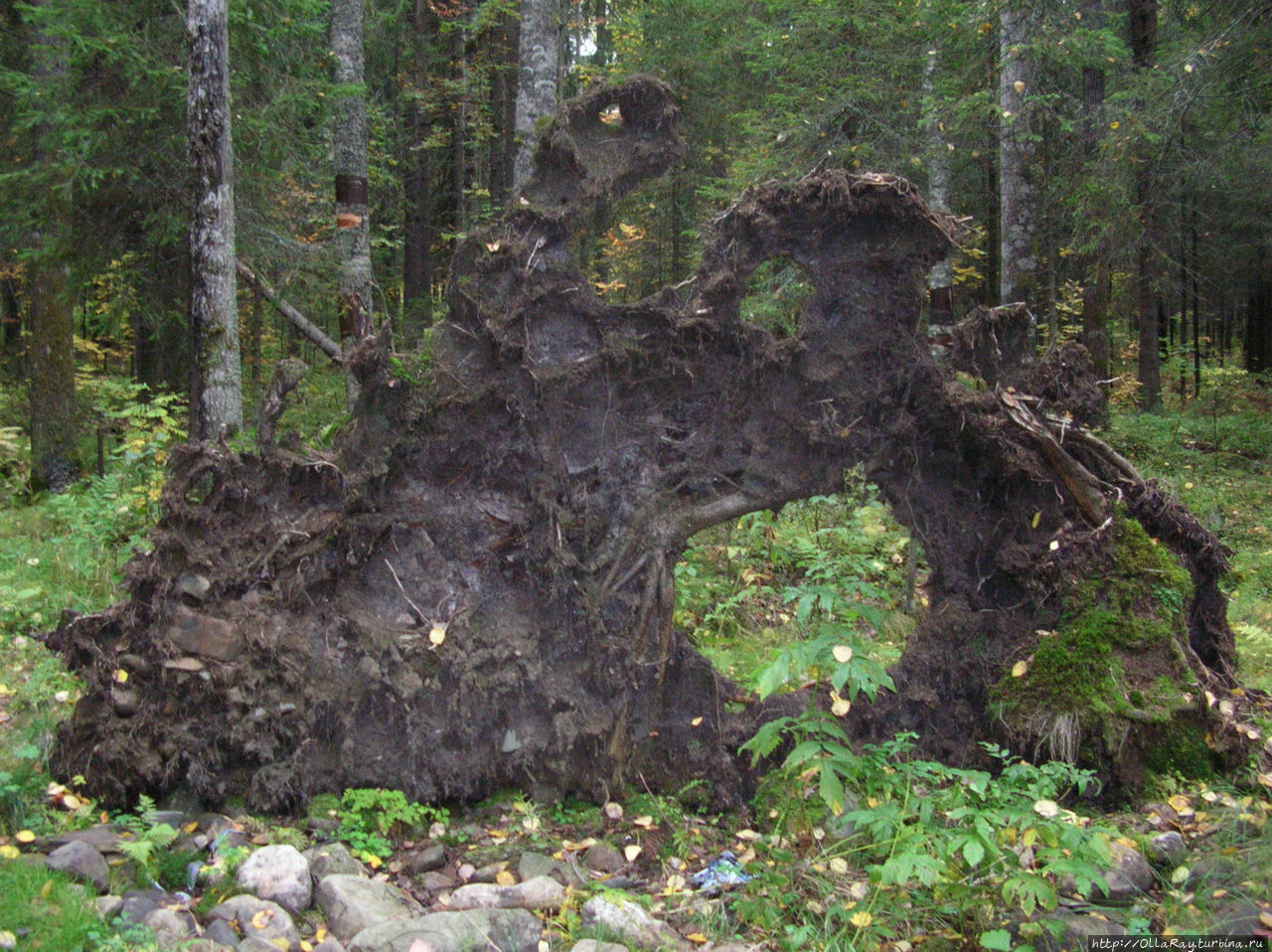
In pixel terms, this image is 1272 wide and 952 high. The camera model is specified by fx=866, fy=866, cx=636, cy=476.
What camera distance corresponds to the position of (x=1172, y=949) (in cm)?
318

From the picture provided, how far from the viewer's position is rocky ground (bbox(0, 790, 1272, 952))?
3.40 m

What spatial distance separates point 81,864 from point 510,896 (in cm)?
175

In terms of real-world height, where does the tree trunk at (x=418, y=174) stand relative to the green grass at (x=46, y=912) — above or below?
above

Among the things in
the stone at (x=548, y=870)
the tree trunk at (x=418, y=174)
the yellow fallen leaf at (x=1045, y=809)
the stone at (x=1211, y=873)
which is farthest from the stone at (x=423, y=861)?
the tree trunk at (x=418, y=174)

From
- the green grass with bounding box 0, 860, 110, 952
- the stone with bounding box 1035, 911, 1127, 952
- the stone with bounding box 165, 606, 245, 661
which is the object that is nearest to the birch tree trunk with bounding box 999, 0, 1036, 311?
the stone with bounding box 1035, 911, 1127, 952

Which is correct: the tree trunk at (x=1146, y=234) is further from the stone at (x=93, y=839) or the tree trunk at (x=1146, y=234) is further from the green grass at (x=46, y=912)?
the green grass at (x=46, y=912)

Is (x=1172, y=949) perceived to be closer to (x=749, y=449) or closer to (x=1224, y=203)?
(x=749, y=449)

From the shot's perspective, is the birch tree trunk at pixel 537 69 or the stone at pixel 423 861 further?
the birch tree trunk at pixel 537 69

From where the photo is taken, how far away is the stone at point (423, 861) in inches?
163

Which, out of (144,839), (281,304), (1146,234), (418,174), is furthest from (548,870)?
(418,174)

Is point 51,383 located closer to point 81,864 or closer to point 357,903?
point 81,864

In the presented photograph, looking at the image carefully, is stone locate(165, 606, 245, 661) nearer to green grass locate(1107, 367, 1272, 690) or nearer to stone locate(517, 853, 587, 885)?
stone locate(517, 853, 587, 885)

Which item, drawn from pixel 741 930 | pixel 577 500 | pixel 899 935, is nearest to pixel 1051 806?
pixel 899 935

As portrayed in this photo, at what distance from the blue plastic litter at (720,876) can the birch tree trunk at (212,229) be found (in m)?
6.38
